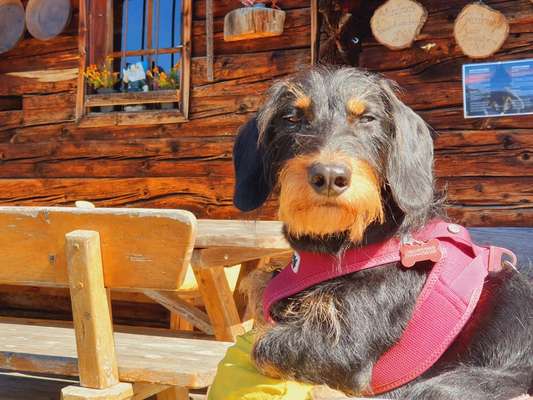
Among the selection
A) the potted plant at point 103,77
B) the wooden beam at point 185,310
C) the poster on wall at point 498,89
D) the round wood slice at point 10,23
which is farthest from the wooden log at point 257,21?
the wooden beam at point 185,310

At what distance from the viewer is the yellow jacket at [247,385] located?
5.16 ft

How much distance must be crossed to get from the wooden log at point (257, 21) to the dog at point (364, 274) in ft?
12.2

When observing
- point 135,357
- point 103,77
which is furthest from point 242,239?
point 103,77

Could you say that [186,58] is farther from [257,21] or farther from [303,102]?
[303,102]

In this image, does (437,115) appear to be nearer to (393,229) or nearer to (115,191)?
(115,191)

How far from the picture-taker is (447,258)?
1.69 meters

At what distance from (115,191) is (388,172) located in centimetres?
481

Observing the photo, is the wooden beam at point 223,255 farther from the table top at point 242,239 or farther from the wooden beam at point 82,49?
the wooden beam at point 82,49

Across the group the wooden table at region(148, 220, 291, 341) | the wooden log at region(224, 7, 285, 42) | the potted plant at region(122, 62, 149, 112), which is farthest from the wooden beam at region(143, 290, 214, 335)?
the potted plant at region(122, 62, 149, 112)

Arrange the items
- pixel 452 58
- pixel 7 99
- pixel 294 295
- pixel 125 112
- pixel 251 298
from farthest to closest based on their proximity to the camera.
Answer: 1. pixel 7 99
2. pixel 125 112
3. pixel 452 58
4. pixel 251 298
5. pixel 294 295

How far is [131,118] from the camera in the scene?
6160mm

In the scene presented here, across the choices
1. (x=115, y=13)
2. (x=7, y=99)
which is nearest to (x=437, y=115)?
(x=115, y=13)

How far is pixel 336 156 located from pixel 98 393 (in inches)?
44.4

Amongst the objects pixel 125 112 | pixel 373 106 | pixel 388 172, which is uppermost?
pixel 373 106
